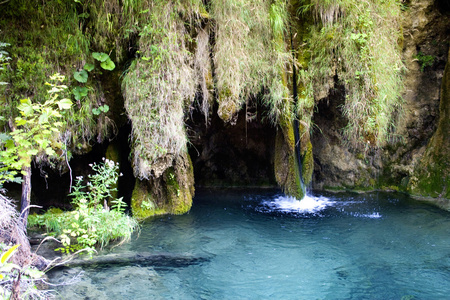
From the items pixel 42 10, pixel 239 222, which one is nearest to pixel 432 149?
pixel 239 222

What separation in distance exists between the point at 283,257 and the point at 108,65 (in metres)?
4.10

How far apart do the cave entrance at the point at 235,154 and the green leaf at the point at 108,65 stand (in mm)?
3544

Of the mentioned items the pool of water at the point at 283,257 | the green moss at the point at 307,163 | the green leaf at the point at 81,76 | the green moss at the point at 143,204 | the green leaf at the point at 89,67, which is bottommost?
the pool of water at the point at 283,257

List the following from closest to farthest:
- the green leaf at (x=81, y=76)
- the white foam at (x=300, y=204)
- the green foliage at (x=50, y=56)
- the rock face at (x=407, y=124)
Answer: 1. the green foliage at (x=50, y=56)
2. the green leaf at (x=81, y=76)
3. the white foam at (x=300, y=204)
4. the rock face at (x=407, y=124)

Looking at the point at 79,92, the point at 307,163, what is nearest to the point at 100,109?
the point at 79,92

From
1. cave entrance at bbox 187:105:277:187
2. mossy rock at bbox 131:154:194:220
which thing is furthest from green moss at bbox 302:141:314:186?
mossy rock at bbox 131:154:194:220

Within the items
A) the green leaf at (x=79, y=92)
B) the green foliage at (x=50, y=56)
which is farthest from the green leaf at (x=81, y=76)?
the green leaf at (x=79, y=92)

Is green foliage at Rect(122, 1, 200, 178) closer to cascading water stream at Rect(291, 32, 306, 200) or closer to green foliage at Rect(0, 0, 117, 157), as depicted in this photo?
green foliage at Rect(0, 0, 117, 157)

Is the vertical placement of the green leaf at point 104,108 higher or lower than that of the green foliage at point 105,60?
lower

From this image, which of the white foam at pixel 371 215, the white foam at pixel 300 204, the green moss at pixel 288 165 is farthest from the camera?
the white foam at pixel 300 204

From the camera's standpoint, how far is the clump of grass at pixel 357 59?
6348 mm

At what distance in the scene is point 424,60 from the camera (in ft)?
26.8

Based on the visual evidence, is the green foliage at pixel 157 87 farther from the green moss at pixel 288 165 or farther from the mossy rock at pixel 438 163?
the mossy rock at pixel 438 163

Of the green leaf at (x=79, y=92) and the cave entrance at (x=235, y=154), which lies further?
the cave entrance at (x=235, y=154)
